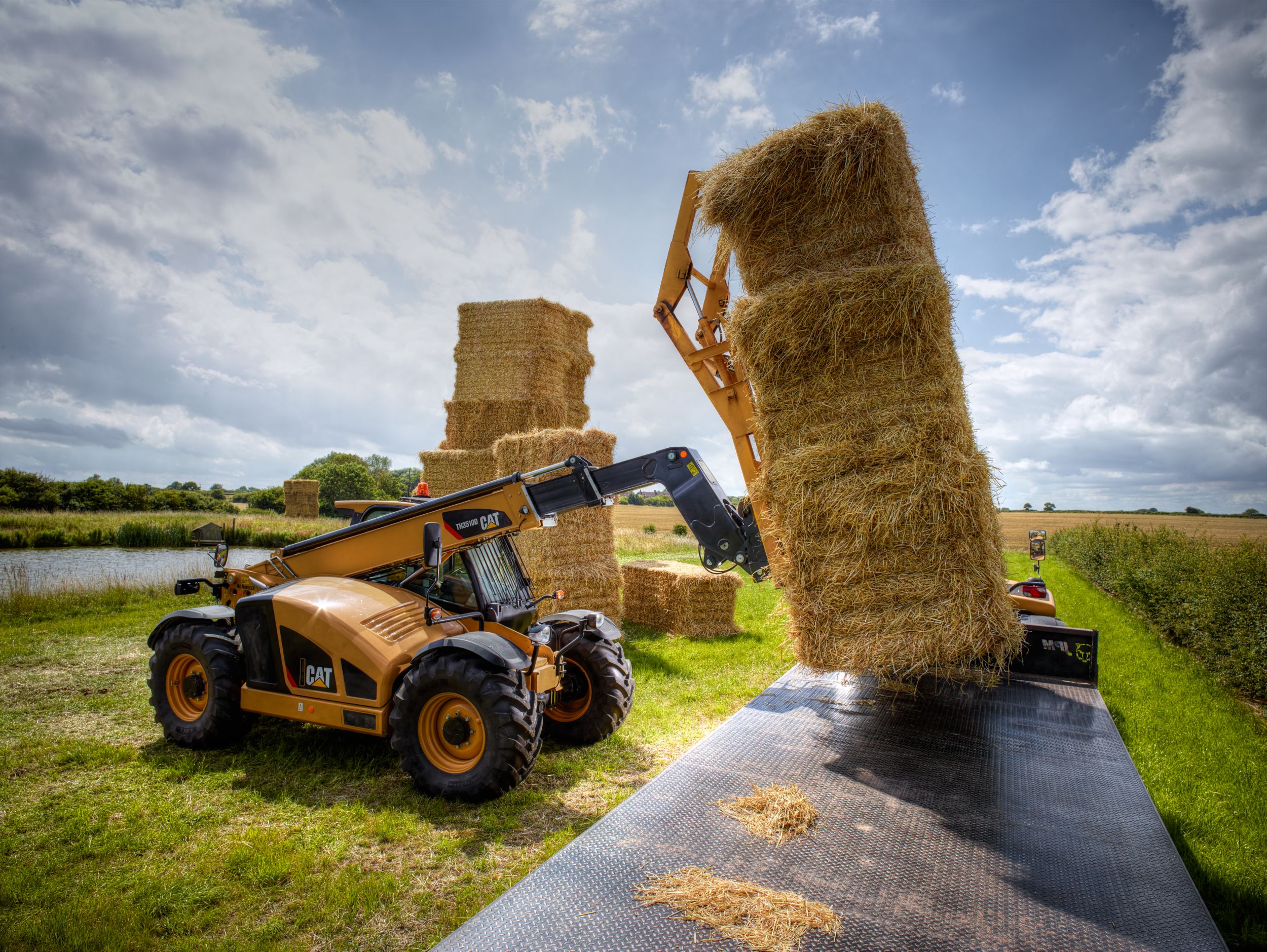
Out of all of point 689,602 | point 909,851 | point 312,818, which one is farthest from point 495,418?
point 909,851

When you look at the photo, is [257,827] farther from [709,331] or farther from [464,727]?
[709,331]

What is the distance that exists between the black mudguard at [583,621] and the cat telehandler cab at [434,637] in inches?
0.7

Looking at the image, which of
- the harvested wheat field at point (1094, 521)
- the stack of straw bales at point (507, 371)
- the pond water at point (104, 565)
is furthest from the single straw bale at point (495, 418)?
the harvested wheat field at point (1094, 521)

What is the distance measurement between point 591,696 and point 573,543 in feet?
11.9

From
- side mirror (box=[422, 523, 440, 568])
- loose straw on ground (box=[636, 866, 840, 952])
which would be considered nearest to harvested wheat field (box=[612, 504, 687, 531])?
side mirror (box=[422, 523, 440, 568])

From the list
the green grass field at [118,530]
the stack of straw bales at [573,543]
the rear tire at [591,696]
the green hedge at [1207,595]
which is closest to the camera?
the rear tire at [591,696]

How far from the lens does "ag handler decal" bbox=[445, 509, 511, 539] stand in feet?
14.5

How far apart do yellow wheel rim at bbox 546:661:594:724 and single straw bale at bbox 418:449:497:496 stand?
6.92m

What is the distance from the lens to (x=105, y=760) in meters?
4.49

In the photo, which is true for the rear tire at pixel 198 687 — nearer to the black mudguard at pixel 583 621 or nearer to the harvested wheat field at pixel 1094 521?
the black mudguard at pixel 583 621

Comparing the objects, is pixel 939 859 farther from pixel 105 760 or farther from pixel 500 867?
pixel 105 760

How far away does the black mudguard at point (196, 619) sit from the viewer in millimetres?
4777

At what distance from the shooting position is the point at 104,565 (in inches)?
525

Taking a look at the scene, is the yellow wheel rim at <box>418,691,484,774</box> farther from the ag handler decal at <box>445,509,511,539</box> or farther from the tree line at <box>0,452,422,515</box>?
the tree line at <box>0,452,422,515</box>
